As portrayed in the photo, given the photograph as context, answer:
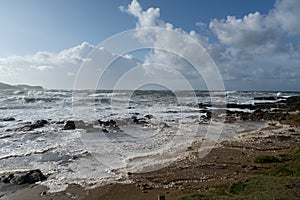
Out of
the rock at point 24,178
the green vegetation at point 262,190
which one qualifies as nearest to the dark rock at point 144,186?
the green vegetation at point 262,190

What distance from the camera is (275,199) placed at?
535 cm

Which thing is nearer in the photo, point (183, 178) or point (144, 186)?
point (144, 186)

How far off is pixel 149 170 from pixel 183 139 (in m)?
6.24

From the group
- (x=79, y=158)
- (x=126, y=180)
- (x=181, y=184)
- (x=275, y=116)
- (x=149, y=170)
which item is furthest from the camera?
(x=275, y=116)

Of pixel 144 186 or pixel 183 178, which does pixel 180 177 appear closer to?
pixel 183 178

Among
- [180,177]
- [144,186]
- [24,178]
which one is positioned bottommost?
[24,178]

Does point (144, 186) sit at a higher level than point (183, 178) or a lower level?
lower

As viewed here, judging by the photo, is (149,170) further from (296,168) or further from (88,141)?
(88,141)

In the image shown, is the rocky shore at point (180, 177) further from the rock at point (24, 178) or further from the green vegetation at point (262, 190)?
the green vegetation at point (262, 190)

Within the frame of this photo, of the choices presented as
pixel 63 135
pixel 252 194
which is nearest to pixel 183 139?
pixel 63 135

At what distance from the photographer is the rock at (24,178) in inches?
362

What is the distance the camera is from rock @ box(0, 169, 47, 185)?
9.20 metres

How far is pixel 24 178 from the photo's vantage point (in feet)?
30.5

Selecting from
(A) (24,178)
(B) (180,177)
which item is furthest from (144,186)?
(A) (24,178)
